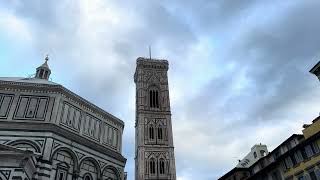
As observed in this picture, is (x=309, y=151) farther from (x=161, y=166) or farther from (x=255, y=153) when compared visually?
(x=161, y=166)

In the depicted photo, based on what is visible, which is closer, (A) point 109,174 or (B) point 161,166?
(A) point 109,174

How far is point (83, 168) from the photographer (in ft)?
74.1

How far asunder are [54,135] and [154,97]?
36.0 metres

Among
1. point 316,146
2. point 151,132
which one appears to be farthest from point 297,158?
point 151,132

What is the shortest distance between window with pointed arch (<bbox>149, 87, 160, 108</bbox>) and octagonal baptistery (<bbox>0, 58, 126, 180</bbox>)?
95.6 ft

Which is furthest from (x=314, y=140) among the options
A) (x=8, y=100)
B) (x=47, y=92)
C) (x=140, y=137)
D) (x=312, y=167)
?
(x=140, y=137)

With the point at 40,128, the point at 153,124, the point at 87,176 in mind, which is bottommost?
the point at 87,176

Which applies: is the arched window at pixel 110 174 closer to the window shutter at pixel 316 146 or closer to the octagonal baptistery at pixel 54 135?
the octagonal baptistery at pixel 54 135

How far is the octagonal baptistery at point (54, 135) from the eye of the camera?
20.0 meters

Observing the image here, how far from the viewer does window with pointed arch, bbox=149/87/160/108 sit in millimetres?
55438

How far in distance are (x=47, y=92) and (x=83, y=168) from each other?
21.5ft

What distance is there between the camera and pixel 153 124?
52.2m

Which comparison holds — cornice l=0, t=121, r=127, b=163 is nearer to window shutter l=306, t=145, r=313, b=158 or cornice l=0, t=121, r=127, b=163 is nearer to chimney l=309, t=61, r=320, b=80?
window shutter l=306, t=145, r=313, b=158

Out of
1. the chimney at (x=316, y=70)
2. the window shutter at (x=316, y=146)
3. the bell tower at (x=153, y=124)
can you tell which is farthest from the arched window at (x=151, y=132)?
the chimney at (x=316, y=70)
